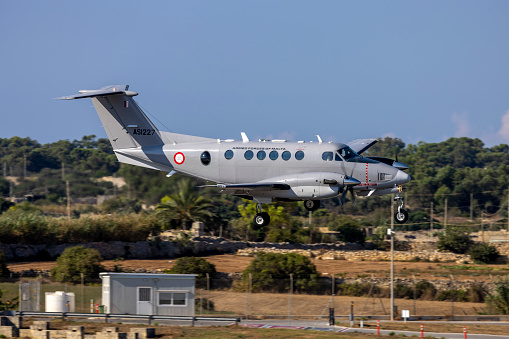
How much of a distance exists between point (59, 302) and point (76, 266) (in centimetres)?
1581

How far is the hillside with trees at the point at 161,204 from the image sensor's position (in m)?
75.9

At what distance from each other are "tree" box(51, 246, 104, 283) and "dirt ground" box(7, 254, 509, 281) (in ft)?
14.8

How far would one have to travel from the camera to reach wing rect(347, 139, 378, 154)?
42103 mm

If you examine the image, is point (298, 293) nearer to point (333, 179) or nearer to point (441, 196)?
point (333, 179)

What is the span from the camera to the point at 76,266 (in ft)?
202

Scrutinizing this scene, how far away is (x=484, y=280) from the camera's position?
2591 inches

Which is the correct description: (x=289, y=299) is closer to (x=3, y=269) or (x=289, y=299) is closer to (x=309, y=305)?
(x=309, y=305)

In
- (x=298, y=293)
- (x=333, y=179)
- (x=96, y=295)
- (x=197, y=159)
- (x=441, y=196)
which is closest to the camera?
(x=333, y=179)

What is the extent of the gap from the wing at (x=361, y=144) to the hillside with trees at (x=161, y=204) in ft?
29.7

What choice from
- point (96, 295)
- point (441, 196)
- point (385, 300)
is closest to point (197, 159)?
point (96, 295)

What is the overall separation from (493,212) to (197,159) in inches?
4746

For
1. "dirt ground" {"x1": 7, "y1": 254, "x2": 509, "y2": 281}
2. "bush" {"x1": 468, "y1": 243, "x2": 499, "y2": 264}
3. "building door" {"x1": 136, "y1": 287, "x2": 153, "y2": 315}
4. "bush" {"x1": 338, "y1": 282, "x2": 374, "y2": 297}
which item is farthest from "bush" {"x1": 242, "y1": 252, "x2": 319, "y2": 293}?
"bush" {"x1": 468, "y1": 243, "x2": 499, "y2": 264}

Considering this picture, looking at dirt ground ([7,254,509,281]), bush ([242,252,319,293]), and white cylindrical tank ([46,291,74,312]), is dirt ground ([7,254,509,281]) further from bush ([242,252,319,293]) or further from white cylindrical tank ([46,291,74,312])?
white cylindrical tank ([46,291,74,312])

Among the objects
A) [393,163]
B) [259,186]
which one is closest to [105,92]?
[259,186]
